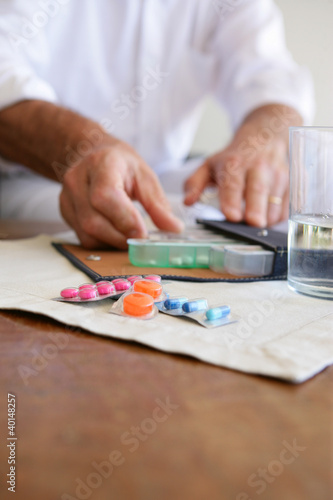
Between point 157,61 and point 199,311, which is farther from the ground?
point 157,61

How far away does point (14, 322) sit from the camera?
33 cm

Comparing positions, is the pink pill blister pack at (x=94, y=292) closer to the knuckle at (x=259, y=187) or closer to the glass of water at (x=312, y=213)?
the glass of water at (x=312, y=213)

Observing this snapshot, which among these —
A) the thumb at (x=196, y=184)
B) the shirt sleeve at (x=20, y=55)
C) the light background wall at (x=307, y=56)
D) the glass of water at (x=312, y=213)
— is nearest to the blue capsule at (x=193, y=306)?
the glass of water at (x=312, y=213)

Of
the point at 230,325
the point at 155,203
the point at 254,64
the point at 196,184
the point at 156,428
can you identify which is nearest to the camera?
the point at 156,428

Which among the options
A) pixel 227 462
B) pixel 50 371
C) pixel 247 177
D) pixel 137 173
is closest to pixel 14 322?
pixel 50 371

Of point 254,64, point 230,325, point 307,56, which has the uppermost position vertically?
point 307,56

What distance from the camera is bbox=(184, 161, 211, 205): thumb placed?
2.82 ft

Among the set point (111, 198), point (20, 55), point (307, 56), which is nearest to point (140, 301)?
point (111, 198)

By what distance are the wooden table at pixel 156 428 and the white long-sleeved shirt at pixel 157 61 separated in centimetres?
93

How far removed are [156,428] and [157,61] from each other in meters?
1.18

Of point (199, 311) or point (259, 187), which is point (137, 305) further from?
point (259, 187)

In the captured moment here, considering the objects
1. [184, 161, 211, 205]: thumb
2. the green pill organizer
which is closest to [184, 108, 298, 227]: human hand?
[184, 161, 211, 205]: thumb

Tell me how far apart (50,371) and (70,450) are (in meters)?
0.07

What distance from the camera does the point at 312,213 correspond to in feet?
1.38
